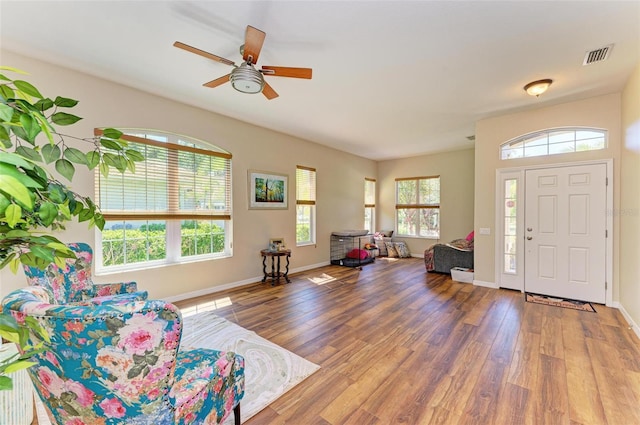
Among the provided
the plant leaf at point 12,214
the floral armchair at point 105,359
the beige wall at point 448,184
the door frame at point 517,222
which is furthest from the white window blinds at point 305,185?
the plant leaf at point 12,214

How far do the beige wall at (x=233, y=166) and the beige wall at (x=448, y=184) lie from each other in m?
1.51

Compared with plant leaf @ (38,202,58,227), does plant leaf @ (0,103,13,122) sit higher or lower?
higher

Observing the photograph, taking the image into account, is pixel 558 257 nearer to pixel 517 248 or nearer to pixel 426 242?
pixel 517 248

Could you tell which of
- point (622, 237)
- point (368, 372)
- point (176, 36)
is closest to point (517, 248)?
point (622, 237)

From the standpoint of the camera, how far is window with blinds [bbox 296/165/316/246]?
598cm

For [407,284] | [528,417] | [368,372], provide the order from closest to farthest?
[528,417] < [368,372] < [407,284]

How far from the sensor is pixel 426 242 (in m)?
7.64

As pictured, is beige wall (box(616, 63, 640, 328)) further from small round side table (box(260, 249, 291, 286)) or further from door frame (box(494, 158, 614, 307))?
small round side table (box(260, 249, 291, 286))

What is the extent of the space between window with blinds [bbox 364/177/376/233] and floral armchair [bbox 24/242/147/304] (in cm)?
647

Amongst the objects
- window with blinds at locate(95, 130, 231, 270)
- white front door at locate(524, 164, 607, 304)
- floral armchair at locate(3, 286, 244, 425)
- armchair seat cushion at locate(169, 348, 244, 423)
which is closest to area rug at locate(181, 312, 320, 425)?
armchair seat cushion at locate(169, 348, 244, 423)

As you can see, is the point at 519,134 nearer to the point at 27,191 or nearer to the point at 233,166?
the point at 233,166

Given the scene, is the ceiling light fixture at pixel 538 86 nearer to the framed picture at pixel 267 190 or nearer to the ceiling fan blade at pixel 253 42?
the ceiling fan blade at pixel 253 42

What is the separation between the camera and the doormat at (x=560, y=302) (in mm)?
3693

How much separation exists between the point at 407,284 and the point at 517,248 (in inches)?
74.1
